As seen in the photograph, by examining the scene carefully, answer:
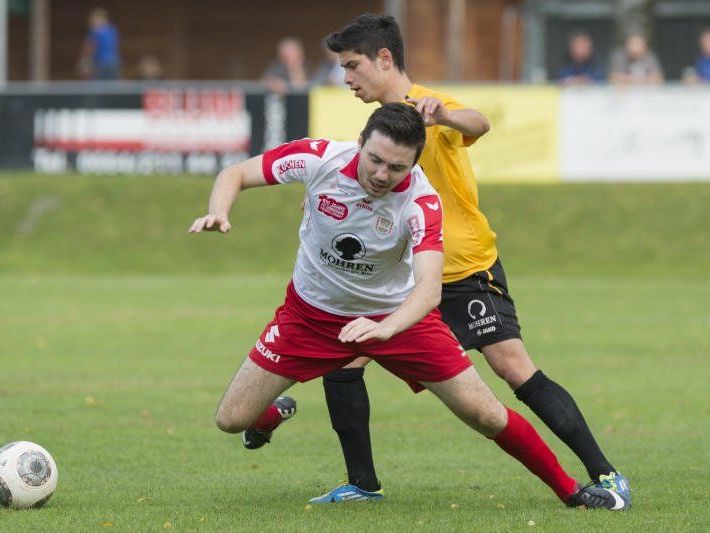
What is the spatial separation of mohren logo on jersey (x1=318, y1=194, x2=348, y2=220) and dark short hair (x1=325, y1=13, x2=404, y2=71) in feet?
2.64

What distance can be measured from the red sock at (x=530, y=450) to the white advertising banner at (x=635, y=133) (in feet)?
51.6

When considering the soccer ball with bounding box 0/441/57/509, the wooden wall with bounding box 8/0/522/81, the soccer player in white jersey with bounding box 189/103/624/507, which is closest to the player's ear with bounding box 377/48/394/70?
the soccer player in white jersey with bounding box 189/103/624/507

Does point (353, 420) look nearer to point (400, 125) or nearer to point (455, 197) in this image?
point (455, 197)

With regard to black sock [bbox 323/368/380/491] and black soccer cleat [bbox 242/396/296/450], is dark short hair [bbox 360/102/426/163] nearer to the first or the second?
black sock [bbox 323/368/380/491]

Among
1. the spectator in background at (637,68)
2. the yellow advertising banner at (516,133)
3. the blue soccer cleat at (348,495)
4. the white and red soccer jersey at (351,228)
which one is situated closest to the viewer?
the white and red soccer jersey at (351,228)

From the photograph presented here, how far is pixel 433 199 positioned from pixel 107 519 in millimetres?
2097

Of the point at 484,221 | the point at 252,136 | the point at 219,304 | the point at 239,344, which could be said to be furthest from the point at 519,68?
the point at 484,221

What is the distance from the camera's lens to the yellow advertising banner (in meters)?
22.3

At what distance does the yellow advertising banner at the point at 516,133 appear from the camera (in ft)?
73.2

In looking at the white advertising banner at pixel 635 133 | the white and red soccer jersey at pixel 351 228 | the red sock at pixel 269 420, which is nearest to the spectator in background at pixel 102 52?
the white advertising banner at pixel 635 133

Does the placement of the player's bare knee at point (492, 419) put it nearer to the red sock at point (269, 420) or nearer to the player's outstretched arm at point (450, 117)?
the red sock at point (269, 420)

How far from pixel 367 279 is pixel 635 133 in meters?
16.2

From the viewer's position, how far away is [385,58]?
6977 mm

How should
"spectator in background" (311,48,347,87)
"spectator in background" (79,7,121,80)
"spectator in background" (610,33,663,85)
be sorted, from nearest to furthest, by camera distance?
"spectator in background" (610,33,663,85) → "spectator in background" (311,48,347,87) → "spectator in background" (79,7,121,80)
